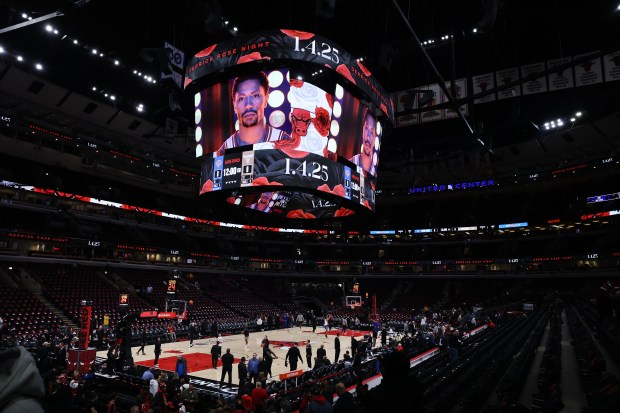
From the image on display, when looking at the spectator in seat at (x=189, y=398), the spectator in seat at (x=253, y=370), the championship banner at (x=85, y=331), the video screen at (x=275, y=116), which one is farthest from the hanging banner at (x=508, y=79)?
the championship banner at (x=85, y=331)

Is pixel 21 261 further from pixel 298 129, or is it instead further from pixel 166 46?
pixel 298 129

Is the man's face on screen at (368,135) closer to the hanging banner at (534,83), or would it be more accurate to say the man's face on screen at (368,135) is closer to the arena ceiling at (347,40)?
the arena ceiling at (347,40)

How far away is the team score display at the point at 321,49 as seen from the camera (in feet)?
50.2

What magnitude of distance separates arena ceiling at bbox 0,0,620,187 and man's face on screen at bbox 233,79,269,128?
2.38 m

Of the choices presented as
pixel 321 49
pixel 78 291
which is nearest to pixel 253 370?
pixel 321 49

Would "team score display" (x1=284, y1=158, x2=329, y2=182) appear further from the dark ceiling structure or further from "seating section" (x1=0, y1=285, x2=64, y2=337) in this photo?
"seating section" (x1=0, y1=285, x2=64, y2=337)

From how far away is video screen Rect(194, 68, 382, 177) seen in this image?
50.4 feet

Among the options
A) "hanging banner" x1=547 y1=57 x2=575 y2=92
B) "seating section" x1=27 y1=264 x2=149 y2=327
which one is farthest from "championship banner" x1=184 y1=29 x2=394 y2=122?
"seating section" x1=27 y1=264 x2=149 y2=327

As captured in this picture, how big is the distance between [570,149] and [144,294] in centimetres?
4284

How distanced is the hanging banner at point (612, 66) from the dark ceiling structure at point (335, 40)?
0.80 metres

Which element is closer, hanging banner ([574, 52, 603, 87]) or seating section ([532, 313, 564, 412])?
seating section ([532, 313, 564, 412])

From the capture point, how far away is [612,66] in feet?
53.2

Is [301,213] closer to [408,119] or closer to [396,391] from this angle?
Result: [408,119]

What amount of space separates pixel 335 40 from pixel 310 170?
951 centimetres
